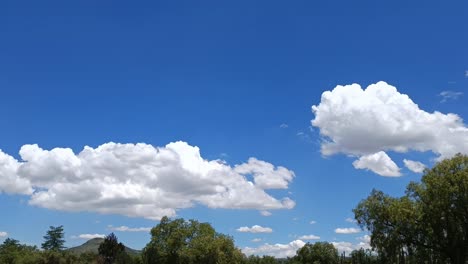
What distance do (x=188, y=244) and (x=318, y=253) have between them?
28.5 metres

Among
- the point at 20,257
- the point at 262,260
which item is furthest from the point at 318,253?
the point at 20,257

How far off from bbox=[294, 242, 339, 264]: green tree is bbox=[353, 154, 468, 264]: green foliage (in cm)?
4293

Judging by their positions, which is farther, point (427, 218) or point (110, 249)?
point (110, 249)

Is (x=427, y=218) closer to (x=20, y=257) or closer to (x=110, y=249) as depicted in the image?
(x=110, y=249)

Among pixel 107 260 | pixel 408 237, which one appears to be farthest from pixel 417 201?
pixel 107 260

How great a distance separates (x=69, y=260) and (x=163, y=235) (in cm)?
2386

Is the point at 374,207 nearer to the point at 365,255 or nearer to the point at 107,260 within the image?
the point at 365,255

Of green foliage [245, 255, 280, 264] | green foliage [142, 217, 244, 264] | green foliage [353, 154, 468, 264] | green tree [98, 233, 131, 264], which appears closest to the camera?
green foliage [353, 154, 468, 264]

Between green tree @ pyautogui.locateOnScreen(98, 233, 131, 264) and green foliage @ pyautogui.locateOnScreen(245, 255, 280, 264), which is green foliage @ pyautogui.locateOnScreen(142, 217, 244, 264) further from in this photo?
green foliage @ pyautogui.locateOnScreen(245, 255, 280, 264)

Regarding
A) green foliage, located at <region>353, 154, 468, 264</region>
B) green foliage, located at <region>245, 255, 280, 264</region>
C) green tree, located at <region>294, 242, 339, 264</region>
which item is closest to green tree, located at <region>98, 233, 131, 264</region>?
green foliage, located at <region>245, 255, 280, 264</region>

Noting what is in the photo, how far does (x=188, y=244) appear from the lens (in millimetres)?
88750

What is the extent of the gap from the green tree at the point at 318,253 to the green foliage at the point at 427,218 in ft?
141

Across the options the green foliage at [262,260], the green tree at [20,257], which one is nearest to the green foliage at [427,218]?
the green foliage at [262,260]

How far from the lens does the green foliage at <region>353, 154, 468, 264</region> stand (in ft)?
164
